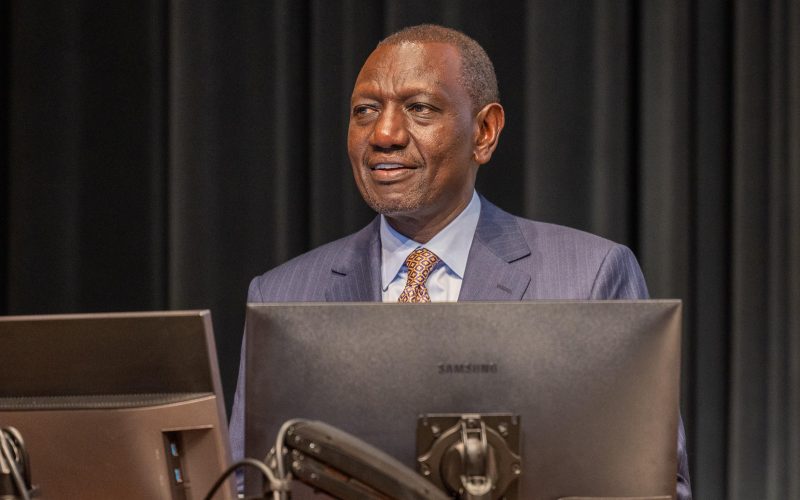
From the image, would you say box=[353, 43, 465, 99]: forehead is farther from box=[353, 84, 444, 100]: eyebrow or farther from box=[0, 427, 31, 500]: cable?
box=[0, 427, 31, 500]: cable

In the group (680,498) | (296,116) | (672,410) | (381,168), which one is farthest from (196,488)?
(296,116)

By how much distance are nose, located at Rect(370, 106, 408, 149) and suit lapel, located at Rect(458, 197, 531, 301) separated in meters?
0.26

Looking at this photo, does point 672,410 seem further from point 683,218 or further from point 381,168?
point 683,218

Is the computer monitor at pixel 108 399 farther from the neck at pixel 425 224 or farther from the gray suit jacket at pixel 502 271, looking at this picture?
the neck at pixel 425 224

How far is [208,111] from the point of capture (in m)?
2.89

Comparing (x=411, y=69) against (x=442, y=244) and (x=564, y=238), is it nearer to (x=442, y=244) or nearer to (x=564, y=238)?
(x=442, y=244)

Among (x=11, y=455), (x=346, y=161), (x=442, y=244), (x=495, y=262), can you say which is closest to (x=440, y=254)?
(x=442, y=244)

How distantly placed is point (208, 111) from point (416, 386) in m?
1.86

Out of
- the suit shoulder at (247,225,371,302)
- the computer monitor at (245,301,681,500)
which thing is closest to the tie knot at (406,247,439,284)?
the suit shoulder at (247,225,371,302)

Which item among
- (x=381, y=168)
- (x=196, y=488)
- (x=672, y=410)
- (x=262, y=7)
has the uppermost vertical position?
(x=262, y=7)

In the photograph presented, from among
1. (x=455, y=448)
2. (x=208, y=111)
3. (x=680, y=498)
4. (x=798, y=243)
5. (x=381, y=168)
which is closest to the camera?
(x=455, y=448)

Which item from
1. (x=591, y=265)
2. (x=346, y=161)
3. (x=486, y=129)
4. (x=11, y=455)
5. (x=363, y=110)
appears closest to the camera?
(x=11, y=455)

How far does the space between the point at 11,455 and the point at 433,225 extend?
4.24ft

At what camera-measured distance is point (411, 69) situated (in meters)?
2.21
